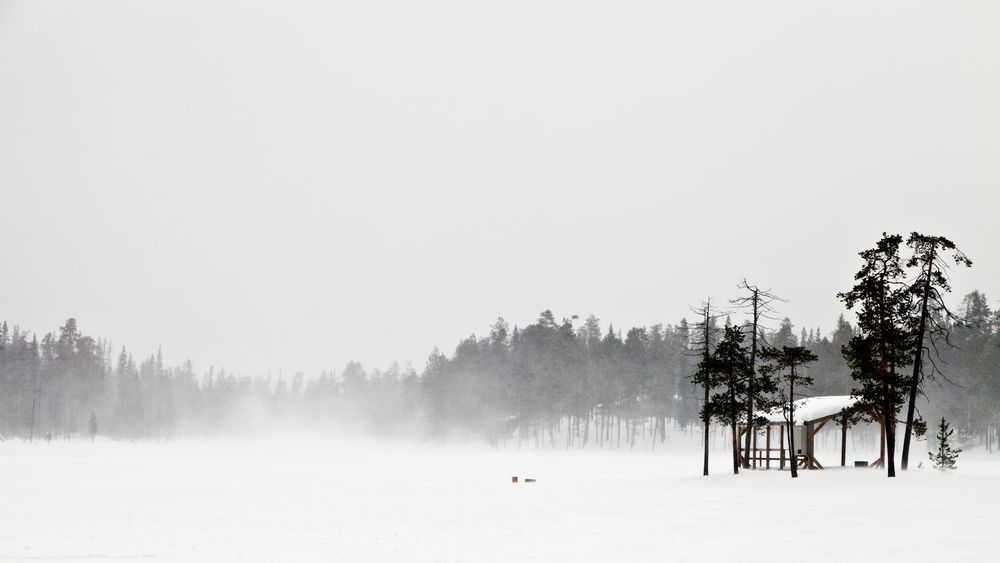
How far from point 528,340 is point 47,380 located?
76.0m

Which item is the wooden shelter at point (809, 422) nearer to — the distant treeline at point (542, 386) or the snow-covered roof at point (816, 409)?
the snow-covered roof at point (816, 409)

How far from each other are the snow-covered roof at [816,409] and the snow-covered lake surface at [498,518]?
12.8 feet

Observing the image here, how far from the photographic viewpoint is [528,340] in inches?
5207

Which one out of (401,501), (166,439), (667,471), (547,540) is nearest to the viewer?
(547,540)

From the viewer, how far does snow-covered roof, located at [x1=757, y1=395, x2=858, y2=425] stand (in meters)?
51.6

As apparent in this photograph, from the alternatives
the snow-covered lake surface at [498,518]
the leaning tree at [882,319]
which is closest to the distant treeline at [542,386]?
the leaning tree at [882,319]

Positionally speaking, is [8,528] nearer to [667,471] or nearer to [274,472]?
[274,472]

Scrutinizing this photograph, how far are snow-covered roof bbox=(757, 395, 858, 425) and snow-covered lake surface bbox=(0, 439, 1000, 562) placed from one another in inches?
154

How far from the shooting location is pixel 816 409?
52.6 metres

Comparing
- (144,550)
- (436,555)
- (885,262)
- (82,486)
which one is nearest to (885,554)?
(436,555)

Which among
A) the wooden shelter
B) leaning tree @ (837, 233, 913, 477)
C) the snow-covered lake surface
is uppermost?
leaning tree @ (837, 233, 913, 477)

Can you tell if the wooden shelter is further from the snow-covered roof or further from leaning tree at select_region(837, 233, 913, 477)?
leaning tree at select_region(837, 233, 913, 477)

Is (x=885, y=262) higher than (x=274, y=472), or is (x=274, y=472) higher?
(x=885, y=262)

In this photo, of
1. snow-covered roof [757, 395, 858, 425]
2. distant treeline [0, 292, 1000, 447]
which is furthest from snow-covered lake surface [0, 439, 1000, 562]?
distant treeline [0, 292, 1000, 447]
